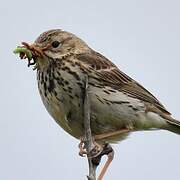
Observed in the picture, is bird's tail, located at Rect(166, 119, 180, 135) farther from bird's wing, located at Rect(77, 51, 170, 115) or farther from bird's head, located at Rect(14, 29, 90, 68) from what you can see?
bird's head, located at Rect(14, 29, 90, 68)

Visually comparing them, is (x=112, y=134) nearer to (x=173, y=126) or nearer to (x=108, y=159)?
(x=108, y=159)

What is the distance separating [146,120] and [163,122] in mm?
478

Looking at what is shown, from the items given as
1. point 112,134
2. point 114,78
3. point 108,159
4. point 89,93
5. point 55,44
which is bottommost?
point 108,159

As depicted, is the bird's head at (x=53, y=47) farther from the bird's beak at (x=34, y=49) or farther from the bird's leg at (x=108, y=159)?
the bird's leg at (x=108, y=159)

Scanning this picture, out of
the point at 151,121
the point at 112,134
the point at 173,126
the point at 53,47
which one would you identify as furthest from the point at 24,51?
the point at 173,126

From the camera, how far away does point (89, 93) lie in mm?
7336

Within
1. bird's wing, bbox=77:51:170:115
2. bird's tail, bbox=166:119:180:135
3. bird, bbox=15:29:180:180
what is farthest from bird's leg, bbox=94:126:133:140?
bird's tail, bbox=166:119:180:135

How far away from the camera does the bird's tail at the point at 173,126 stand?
8.52 metres

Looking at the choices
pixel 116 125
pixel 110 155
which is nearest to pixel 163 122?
pixel 116 125

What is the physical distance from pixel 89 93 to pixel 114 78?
83 centimetres

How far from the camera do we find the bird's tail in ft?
28.0

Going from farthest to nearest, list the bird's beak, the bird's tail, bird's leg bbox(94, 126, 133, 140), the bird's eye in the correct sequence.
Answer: the bird's tail < the bird's eye < bird's leg bbox(94, 126, 133, 140) < the bird's beak

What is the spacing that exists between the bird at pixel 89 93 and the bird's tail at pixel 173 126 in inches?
6.4

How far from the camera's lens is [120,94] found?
789 centimetres
